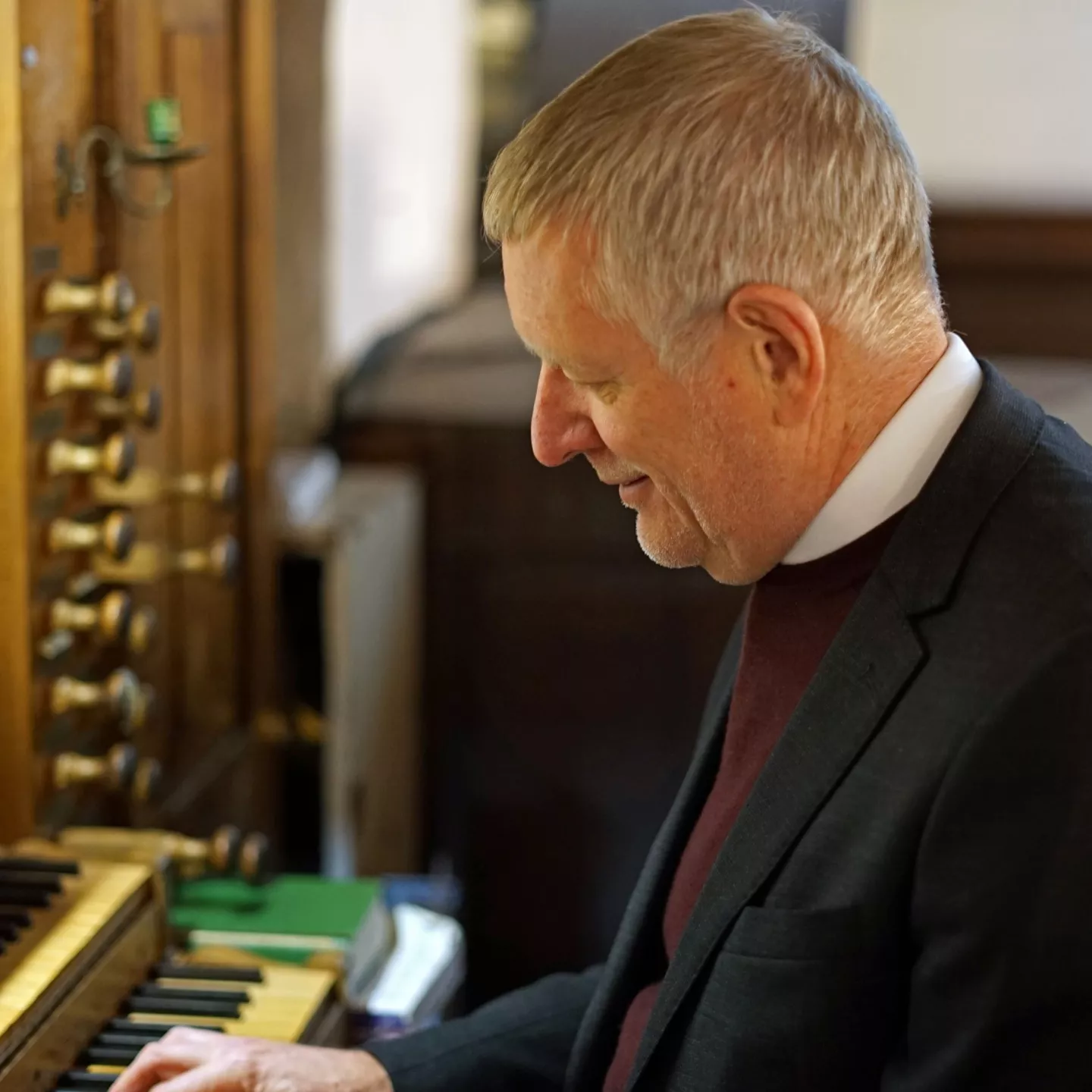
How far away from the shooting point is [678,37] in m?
1.14

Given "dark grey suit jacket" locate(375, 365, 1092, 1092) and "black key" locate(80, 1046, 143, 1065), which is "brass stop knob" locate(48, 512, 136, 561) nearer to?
"black key" locate(80, 1046, 143, 1065)

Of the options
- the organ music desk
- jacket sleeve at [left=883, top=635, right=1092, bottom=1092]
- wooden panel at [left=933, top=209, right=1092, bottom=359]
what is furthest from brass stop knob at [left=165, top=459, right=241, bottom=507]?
wooden panel at [left=933, top=209, right=1092, bottom=359]

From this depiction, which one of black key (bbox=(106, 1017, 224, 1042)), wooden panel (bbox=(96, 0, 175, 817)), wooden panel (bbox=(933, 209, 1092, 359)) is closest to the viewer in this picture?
black key (bbox=(106, 1017, 224, 1042))

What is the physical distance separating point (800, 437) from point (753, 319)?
0.10 metres

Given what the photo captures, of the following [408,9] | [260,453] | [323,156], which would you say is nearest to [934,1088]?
[260,453]

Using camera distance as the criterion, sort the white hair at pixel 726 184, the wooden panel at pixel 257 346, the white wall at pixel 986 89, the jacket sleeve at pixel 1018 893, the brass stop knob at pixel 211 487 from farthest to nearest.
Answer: the white wall at pixel 986 89
the wooden panel at pixel 257 346
the brass stop knob at pixel 211 487
the white hair at pixel 726 184
the jacket sleeve at pixel 1018 893

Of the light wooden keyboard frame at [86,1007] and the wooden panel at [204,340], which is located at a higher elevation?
the wooden panel at [204,340]

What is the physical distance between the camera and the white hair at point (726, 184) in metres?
1.08

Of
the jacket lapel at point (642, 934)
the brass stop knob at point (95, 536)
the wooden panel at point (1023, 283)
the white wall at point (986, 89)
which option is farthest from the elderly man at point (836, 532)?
the white wall at point (986, 89)

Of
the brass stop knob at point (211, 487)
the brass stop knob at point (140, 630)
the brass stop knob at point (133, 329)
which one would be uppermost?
the brass stop knob at point (133, 329)

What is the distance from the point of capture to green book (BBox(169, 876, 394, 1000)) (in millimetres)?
1837

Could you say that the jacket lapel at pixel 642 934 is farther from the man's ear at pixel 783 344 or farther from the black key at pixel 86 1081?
the black key at pixel 86 1081

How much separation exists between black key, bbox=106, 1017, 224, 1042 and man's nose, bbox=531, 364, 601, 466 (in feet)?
2.23

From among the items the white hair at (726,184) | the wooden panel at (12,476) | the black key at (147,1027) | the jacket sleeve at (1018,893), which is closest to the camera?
the jacket sleeve at (1018,893)
